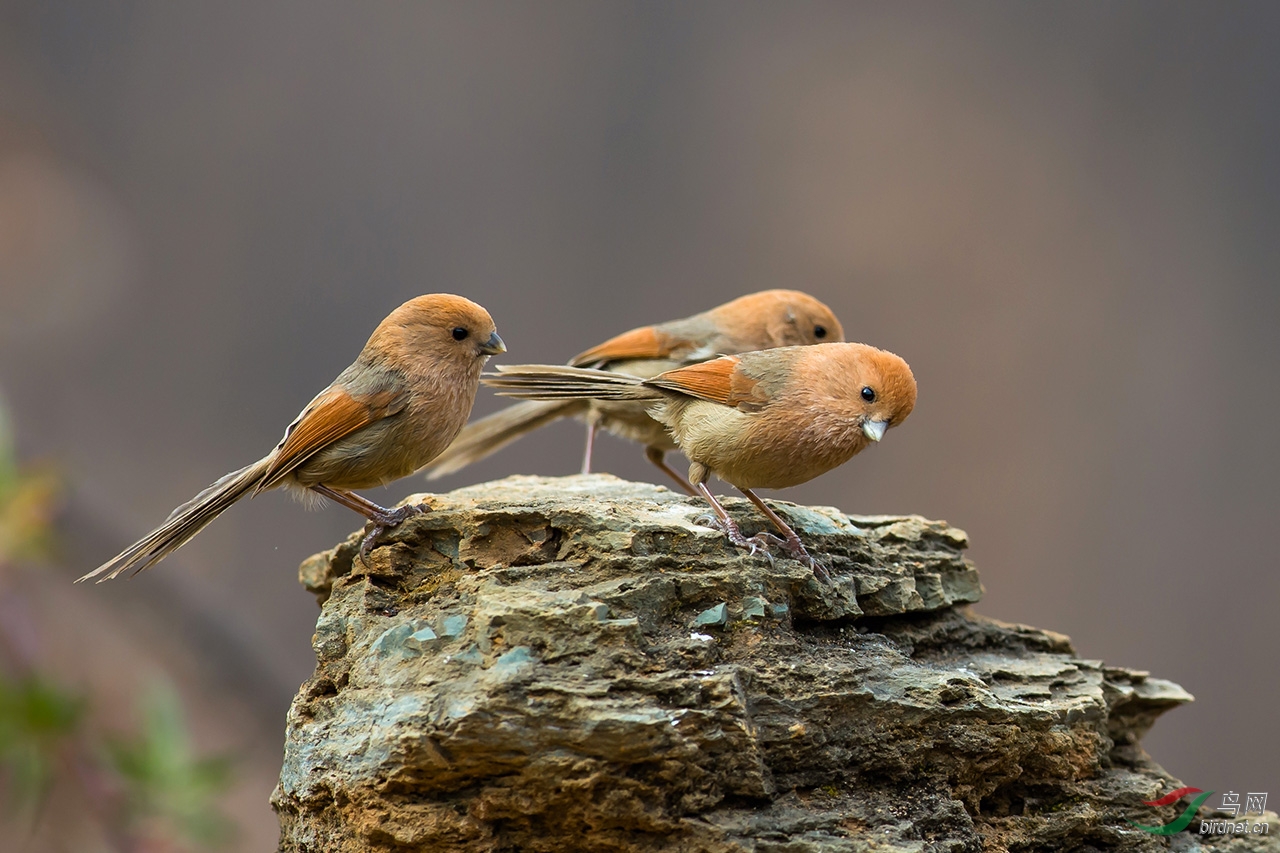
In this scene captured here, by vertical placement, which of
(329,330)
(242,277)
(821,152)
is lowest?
(329,330)

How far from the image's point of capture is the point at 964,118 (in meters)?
8.42

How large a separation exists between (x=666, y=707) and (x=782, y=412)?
1.30m

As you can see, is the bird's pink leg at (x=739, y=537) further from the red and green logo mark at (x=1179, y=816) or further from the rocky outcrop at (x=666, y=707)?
the red and green logo mark at (x=1179, y=816)

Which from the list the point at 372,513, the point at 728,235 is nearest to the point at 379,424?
the point at 372,513

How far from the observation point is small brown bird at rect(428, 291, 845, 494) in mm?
5805

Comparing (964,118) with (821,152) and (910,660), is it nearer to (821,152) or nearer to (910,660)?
(821,152)

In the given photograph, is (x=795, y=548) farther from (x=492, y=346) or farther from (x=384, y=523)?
Result: (x=384, y=523)

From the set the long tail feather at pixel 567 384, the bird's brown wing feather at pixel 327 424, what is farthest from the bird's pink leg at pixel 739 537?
the bird's brown wing feather at pixel 327 424

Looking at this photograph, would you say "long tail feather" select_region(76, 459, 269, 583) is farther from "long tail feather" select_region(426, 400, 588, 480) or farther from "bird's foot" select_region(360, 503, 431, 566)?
"long tail feather" select_region(426, 400, 588, 480)

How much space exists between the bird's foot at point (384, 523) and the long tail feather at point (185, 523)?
45 centimetres

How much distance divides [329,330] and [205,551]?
84.1 inches

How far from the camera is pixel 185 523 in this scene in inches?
155

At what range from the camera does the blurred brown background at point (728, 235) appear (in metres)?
8.38

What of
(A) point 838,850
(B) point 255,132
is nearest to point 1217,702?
(A) point 838,850
